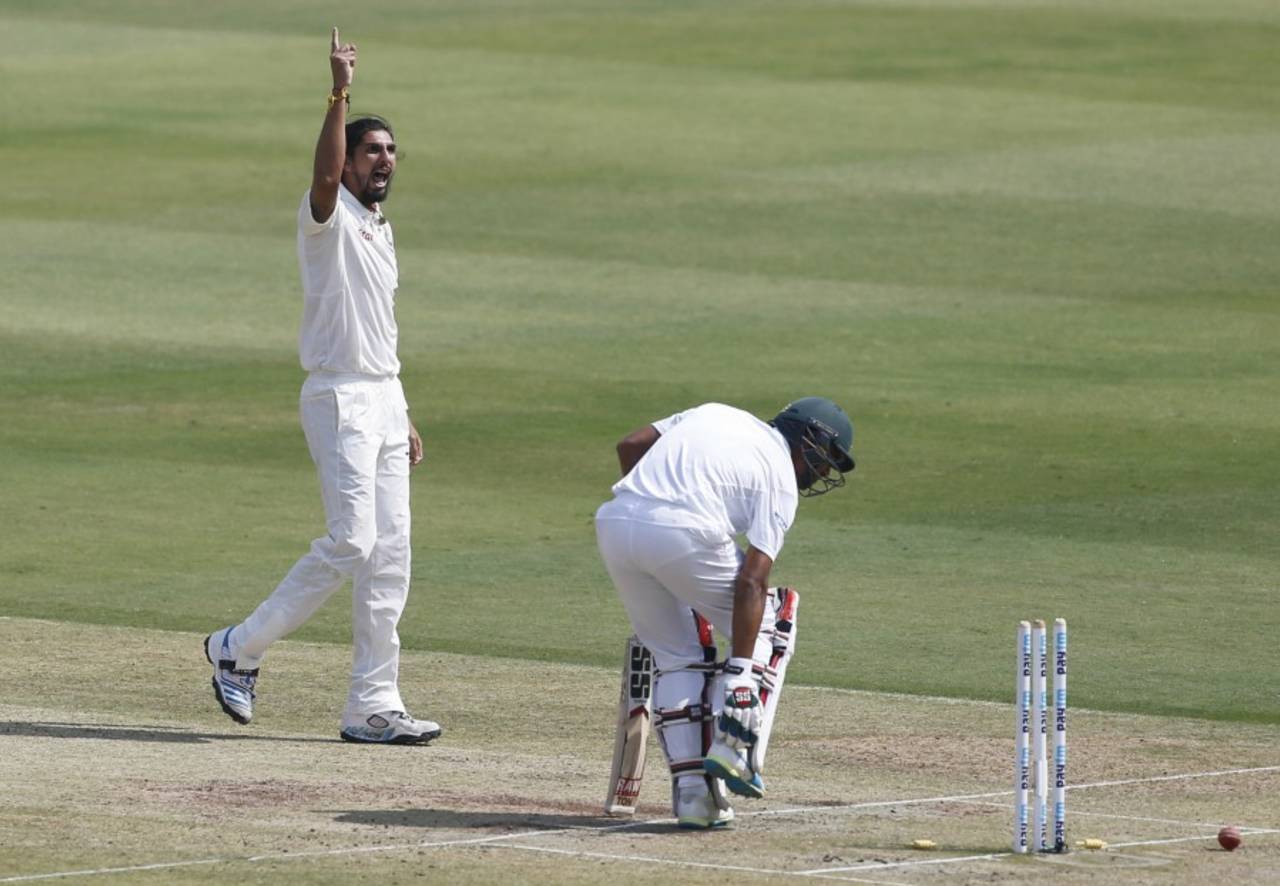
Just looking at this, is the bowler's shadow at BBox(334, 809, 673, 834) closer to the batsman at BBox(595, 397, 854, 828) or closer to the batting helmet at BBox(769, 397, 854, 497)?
the batsman at BBox(595, 397, 854, 828)

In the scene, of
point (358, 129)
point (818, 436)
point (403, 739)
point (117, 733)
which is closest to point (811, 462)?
point (818, 436)

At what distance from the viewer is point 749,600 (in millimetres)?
8758

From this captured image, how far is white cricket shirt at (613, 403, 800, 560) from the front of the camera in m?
8.85

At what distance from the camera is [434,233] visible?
93.7ft

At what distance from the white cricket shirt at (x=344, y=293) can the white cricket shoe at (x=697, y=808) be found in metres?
2.46

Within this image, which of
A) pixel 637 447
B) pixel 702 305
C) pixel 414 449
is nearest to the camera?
pixel 637 447

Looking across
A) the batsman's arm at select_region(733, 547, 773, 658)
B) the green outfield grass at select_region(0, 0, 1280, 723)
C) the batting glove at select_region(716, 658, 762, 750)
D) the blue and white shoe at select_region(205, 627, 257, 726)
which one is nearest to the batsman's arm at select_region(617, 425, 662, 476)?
the batsman's arm at select_region(733, 547, 773, 658)

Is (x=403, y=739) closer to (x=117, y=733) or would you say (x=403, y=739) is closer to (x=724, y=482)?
(x=117, y=733)

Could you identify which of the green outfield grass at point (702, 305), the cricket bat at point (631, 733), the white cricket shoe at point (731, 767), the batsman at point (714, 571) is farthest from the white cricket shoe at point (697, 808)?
the green outfield grass at point (702, 305)

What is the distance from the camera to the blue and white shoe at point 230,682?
34.5 feet

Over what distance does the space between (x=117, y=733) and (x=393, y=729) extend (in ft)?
3.45

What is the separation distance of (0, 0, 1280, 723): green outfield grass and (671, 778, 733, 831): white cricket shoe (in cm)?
321

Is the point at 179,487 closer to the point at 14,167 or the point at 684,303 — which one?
the point at 684,303

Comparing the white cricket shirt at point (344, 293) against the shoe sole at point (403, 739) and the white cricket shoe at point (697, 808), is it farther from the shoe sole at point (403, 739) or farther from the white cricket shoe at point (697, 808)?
the white cricket shoe at point (697, 808)
